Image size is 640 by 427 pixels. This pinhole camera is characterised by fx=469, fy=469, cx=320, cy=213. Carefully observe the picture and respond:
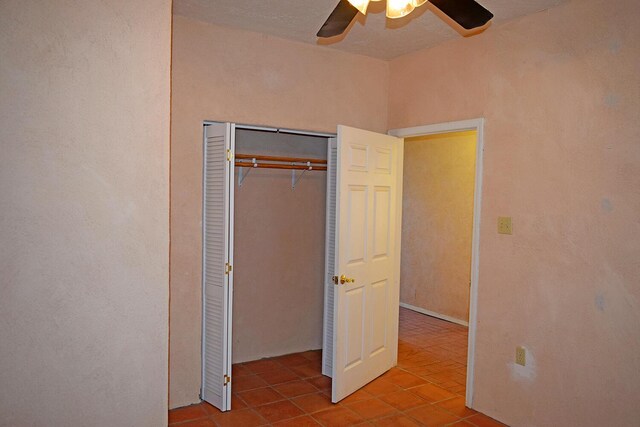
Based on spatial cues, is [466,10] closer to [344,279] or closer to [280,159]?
[344,279]

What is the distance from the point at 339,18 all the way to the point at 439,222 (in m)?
4.28

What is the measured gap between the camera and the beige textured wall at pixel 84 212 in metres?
1.90

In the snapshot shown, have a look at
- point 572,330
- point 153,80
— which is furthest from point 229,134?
point 572,330

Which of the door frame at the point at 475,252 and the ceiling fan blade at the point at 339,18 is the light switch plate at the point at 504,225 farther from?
the ceiling fan blade at the point at 339,18

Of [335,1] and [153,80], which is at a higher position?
[335,1]

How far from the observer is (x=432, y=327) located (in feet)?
17.8

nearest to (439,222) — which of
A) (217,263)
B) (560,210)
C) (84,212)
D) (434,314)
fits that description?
(434,314)

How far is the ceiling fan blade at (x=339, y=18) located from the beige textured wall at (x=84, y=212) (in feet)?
2.51

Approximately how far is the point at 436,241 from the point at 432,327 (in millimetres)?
1092

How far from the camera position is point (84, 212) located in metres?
2.02

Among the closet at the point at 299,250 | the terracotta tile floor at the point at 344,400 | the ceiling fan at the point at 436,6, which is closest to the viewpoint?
the ceiling fan at the point at 436,6

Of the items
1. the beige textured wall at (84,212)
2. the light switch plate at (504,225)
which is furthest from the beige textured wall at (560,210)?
the beige textured wall at (84,212)

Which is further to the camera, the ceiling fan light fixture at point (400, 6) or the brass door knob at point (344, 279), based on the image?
the brass door knob at point (344, 279)

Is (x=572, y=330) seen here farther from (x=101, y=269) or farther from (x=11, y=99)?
(x=11, y=99)
